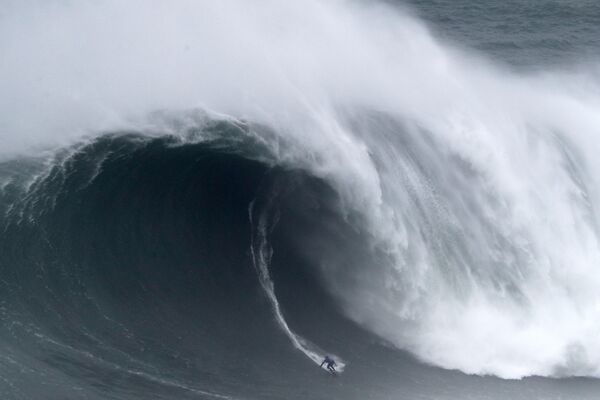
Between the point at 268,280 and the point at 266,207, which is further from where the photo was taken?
the point at 266,207

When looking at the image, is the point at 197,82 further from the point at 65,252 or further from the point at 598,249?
the point at 598,249

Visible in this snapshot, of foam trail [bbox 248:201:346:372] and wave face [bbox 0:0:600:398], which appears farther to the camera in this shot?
foam trail [bbox 248:201:346:372]

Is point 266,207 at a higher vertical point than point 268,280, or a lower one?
higher

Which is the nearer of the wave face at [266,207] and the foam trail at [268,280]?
the wave face at [266,207]
